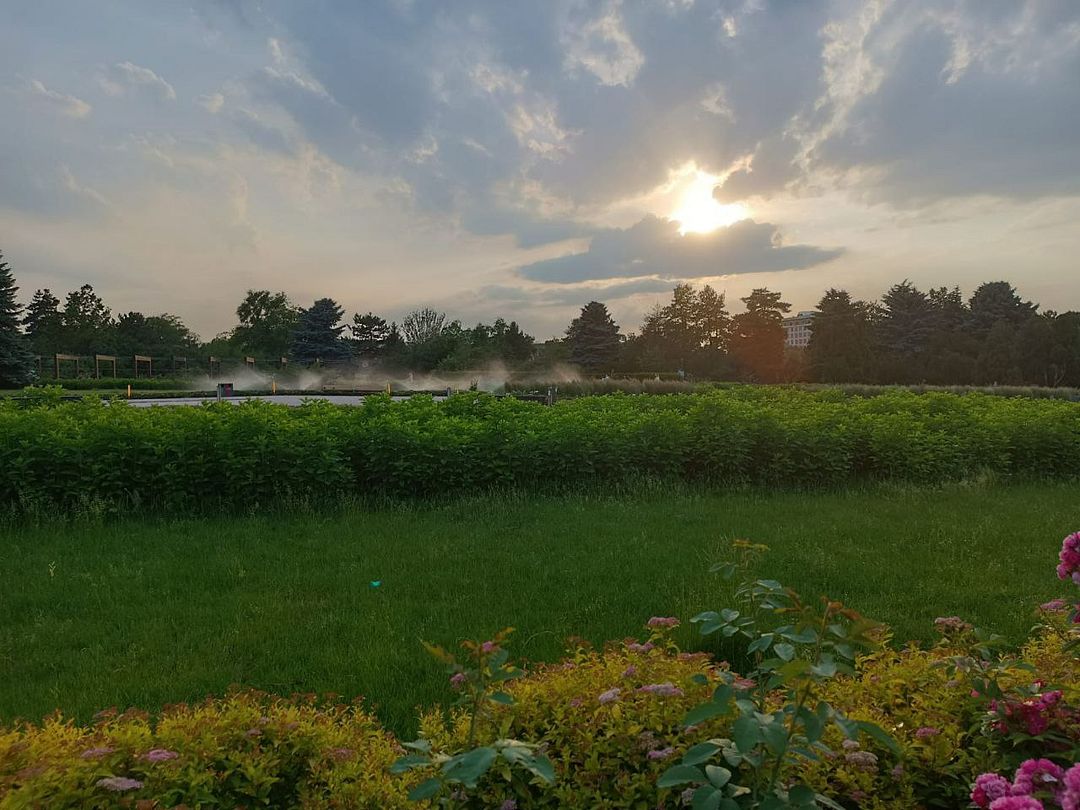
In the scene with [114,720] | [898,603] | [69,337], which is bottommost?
[898,603]

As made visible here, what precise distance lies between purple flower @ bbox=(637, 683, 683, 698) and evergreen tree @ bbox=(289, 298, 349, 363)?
148ft

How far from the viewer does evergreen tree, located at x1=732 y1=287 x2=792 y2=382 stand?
1715 inches

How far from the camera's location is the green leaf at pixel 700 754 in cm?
116

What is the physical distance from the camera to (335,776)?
1526mm

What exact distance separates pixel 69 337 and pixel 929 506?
48.0 meters

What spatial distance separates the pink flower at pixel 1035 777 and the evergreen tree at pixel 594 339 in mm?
43194

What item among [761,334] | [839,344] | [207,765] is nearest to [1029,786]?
[207,765]

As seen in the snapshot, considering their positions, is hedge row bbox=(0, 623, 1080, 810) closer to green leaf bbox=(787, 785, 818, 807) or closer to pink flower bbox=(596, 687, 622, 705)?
pink flower bbox=(596, 687, 622, 705)

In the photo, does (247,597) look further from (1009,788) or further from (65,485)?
(1009,788)

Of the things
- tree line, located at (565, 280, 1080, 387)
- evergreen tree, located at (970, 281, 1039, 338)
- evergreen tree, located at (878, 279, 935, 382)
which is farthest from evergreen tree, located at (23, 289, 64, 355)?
evergreen tree, located at (970, 281, 1039, 338)

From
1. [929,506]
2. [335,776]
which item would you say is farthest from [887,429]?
[335,776]

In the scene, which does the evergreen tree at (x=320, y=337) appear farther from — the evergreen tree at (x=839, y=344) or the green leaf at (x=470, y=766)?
the green leaf at (x=470, y=766)

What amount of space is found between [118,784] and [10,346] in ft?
106

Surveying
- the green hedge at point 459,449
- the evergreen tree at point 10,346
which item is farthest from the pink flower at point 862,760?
the evergreen tree at point 10,346
